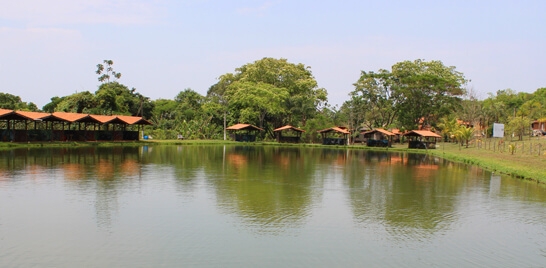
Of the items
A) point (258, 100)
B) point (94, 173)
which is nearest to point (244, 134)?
point (258, 100)

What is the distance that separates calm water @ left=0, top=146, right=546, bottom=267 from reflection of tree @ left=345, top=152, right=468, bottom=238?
0.17 ft

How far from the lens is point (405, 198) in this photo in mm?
14258

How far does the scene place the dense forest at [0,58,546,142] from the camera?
163ft

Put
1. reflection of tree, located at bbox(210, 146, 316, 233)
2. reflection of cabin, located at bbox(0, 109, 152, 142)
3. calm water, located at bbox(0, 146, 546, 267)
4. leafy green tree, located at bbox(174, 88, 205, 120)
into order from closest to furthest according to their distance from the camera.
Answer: calm water, located at bbox(0, 146, 546, 267) < reflection of tree, located at bbox(210, 146, 316, 233) < reflection of cabin, located at bbox(0, 109, 152, 142) < leafy green tree, located at bbox(174, 88, 205, 120)

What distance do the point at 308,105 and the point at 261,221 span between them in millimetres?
44044

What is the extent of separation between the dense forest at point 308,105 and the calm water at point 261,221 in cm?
3208

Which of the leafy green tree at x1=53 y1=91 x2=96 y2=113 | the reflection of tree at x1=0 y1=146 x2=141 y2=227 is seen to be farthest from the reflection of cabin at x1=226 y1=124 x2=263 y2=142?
the reflection of tree at x1=0 y1=146 x2=141 y2=227

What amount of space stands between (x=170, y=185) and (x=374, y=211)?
745 cm

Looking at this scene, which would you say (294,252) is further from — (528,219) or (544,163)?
(544,163)

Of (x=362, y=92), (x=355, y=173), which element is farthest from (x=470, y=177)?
(x=362, y=92)

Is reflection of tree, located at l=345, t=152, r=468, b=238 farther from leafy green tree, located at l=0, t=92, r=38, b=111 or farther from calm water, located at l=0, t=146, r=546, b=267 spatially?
leafy green tree, located at l=0, t=92, r=38, b=111

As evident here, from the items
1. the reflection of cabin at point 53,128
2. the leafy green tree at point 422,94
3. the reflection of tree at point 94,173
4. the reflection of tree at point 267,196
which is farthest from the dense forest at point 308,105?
the reflection of tree at point 267,196

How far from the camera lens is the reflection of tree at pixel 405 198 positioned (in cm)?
1086

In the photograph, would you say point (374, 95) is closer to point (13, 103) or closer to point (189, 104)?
point (189, 104)
